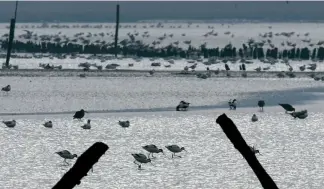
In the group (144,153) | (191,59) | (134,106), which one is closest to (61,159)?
(144,153)

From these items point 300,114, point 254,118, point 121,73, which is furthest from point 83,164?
point 121,73

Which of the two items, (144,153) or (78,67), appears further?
(78,67)

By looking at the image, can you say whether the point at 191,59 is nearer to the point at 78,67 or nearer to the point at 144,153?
the point at 78,67

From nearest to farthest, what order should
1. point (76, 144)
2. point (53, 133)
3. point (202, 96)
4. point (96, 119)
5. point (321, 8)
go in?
point (76, 144), point (53, 133), point (96, 119), point (202, 96), point (321, 8)

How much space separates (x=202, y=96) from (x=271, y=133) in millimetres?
10594

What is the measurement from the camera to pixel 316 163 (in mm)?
21500

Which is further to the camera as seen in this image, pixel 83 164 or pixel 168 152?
pixel 168 152

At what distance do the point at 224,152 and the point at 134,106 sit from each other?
10951mm

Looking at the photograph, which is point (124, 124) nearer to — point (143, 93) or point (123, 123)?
point (123, 123)

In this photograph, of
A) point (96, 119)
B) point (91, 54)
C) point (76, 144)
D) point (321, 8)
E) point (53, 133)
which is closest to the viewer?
point (76, 144)

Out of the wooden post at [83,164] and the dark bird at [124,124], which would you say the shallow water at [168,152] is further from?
the wooden post at [83,164]

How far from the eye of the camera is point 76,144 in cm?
2464

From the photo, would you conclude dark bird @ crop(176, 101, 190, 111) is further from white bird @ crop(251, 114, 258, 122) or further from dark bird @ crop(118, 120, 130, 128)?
dark bird @ crop(118, 120, 130, 128)

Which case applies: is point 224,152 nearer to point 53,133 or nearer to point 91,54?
point 53,133
